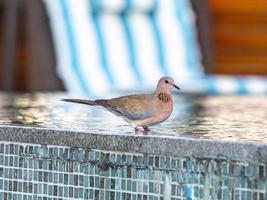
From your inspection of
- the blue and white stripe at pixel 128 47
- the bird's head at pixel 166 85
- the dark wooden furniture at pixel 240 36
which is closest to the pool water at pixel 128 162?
the bird's head at pixel 166 85

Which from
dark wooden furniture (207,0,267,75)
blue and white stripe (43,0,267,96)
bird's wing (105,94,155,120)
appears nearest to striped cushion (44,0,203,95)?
blue and white stripe (43,0,267,96)

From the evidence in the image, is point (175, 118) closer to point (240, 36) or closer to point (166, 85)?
point (166, 85)

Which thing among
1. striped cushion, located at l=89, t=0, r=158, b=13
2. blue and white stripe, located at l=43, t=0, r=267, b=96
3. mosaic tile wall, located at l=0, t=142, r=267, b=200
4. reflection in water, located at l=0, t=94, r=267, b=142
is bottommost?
mosaic tile wall, located at l=0, t=142, r=267, b=200

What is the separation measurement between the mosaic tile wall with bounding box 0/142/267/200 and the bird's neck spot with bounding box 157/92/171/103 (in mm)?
217

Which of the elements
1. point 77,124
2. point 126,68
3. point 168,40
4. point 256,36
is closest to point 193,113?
point 77,124

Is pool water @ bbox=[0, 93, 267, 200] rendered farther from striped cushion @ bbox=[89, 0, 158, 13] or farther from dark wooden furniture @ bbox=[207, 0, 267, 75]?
dark wooden furniture @ bbox=[207, 0, 267, 75]

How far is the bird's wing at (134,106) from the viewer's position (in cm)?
275

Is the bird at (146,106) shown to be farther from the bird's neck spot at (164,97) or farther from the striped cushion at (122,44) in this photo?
the striped cushion at (122,44)

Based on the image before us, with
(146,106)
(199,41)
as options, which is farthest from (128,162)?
(199,41)

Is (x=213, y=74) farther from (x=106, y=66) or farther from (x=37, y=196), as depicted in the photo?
(x=37, y=196)

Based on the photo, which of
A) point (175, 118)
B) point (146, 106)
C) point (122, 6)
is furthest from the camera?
point (122, 6)

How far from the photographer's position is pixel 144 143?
100 inches

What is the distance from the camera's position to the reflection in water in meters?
2.83

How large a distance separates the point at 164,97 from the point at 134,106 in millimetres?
84
